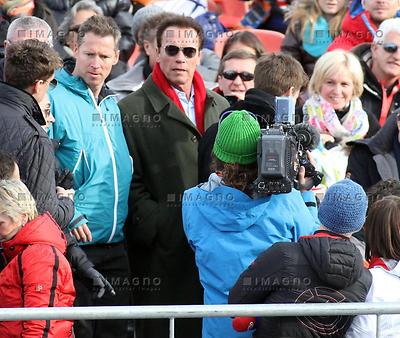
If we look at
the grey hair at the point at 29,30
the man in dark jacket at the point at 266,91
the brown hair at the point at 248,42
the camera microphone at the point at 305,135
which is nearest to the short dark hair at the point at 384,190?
the camera microphone at the point at 305,135

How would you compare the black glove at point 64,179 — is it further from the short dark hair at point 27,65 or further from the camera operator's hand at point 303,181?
the camera operator's hand at point 303,181

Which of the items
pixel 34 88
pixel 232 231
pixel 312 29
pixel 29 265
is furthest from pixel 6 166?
pixel 312 29

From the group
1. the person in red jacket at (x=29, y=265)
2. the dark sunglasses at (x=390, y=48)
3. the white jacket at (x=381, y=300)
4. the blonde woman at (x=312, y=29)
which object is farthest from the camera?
the blonde woman at (x=312, y=29)

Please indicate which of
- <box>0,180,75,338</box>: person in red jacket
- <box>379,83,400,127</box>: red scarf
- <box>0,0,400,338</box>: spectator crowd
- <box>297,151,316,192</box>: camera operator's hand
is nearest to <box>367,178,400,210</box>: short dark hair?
<box>0,0,400,338</box>: spectator crowd

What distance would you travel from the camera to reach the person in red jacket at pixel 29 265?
5.77 metres

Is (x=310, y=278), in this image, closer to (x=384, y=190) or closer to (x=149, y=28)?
(x=384, y=190)

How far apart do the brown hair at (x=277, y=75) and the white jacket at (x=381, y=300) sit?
1.91m

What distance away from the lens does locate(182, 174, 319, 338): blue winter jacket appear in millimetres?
5883

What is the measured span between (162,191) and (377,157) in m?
1.44

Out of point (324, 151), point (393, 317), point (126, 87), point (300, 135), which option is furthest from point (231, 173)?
point (126, 87)

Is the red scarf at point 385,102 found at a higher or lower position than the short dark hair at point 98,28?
lower

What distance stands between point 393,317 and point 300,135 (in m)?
1.33

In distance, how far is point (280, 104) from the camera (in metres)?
6.41

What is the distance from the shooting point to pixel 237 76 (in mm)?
8367
